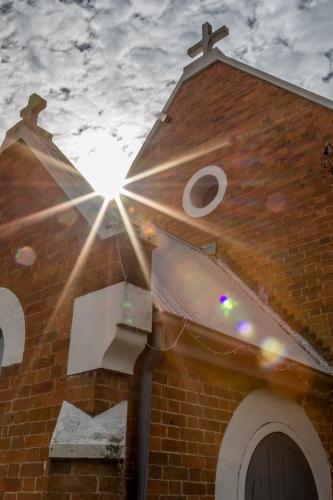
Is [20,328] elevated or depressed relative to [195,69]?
depressed

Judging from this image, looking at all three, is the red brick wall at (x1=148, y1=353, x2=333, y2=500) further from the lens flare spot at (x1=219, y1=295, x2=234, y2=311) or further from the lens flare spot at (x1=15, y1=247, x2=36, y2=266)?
the lens flare spot at (x1=15, y1=247, x2=36, y2=266)

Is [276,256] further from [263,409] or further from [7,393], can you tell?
[7,393]

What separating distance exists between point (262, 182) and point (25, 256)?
15.2 feet

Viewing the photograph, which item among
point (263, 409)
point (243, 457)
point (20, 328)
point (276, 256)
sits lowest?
point (243, 457)

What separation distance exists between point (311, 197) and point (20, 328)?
16.2 feet

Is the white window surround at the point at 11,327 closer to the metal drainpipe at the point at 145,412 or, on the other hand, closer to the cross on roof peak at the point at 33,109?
the metal drainpipe at the point at 145,412

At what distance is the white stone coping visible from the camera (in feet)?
12.2

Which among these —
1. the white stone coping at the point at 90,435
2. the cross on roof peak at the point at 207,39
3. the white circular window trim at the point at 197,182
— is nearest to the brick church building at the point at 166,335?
the white stone coping at the point at 90,435

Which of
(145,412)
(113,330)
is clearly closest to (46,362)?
(113,330)

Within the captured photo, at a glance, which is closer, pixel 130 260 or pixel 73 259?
pixel 130 260

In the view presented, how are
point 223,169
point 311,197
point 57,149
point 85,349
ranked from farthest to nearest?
1. point 223,169
2. point 311,197
3. point 57,149
4. point 85,349

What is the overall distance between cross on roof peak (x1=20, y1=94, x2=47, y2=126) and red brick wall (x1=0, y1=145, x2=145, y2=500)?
3.29 ft

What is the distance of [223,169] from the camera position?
9.34 metres

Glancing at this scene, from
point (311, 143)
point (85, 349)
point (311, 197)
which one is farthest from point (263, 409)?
point (311, 143)
